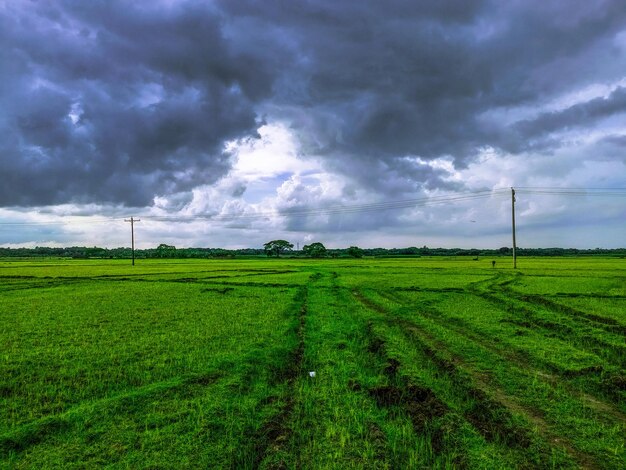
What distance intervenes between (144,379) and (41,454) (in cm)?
332

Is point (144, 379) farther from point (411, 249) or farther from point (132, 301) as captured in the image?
point (411, 249)

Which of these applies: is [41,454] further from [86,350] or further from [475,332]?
[475,332]

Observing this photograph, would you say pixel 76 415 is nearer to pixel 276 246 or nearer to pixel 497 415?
pixel 497 415

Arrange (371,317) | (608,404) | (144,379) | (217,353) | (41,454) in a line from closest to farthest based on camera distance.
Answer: (41,454) < (608,404) < (144,379) < (217,353) < (371,317)

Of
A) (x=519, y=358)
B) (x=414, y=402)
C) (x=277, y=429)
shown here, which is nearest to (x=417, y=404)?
(x=414, y=402)

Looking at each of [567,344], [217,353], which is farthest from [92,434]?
[567,344]

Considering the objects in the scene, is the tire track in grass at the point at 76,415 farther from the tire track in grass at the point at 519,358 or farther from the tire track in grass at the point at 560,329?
the tire track in grass at the point at 560,329

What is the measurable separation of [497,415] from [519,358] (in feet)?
15.3

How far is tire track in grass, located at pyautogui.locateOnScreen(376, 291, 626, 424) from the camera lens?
7699 mm

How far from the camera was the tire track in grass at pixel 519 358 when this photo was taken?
7699 mm

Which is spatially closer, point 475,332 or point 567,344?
point 567,344

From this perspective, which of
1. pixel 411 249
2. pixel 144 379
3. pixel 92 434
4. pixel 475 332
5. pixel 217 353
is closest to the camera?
pixel 92 434

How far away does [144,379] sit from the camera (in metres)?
9.45

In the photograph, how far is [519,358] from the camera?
11.0 meters
